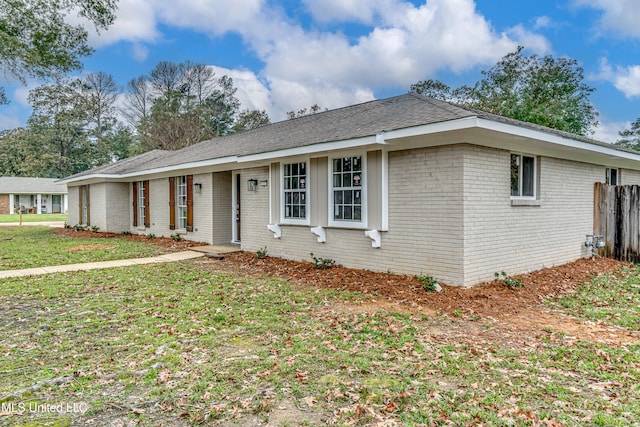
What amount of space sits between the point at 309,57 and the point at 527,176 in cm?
1416

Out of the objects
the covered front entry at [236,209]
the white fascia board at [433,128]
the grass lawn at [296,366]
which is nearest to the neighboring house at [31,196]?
the covered front entry at [236,209]

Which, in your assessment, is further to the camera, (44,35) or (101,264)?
(44,35)

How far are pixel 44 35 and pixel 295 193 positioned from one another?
11.7 m

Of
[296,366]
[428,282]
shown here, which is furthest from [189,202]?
[296,366]

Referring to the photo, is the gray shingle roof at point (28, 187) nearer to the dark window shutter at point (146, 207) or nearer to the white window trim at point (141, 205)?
the white window trim at point (141, 205)

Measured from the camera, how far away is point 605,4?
A: 14.0m

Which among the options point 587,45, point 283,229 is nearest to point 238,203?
point 283,229

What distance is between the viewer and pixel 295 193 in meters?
9.39

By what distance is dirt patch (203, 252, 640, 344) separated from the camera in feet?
15.9

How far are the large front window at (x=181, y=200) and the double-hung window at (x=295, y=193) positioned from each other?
571 centimetres

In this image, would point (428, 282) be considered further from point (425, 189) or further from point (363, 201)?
point (363, 201)

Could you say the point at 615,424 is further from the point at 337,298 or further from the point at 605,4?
the point at 605,4

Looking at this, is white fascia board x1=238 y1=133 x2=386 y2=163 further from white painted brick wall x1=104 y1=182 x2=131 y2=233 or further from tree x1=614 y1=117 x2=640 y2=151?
tree x1=614 y1=117 x2=640 y2=151

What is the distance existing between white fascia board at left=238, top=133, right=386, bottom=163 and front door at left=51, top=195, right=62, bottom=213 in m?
38.2
